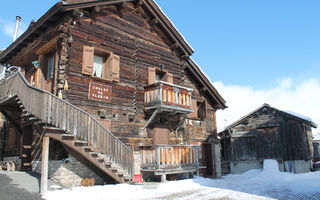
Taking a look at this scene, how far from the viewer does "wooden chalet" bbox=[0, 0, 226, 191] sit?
37.1ft

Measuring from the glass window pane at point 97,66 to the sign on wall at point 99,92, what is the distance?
0.84 m

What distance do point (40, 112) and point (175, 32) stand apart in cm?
1124

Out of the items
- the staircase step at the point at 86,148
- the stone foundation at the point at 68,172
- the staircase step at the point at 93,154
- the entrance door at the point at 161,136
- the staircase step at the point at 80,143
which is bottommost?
the stone foundation at the point at 68,172

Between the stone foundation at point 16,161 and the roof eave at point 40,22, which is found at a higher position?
the roof eave at point 40,22

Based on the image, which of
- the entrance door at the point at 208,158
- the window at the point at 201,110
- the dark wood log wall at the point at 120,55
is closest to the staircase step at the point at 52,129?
the dark wood log wall at the point at 120,55

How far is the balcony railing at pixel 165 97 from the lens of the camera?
50.0 ft

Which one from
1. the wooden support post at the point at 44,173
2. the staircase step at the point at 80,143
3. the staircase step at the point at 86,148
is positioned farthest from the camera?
the staircase step at the point at 86,148

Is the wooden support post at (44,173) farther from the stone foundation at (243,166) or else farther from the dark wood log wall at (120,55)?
the stone foundation at (243,166)

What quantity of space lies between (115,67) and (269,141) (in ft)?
48.1

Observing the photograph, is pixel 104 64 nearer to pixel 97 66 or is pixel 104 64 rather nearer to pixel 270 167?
pixel 97 66

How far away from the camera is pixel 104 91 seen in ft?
45.9

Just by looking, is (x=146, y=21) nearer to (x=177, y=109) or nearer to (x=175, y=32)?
(x=175, y=32)

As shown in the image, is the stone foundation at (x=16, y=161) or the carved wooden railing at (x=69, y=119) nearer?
the carved wooden railing at (x=69, y=119)

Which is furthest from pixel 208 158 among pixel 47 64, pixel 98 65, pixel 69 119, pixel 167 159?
pixel 47 64
